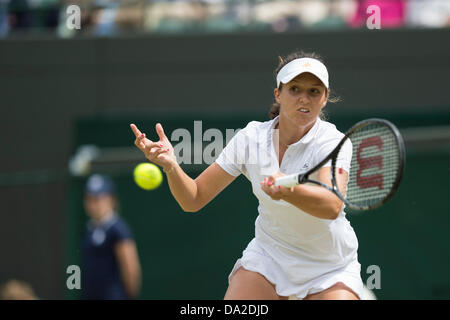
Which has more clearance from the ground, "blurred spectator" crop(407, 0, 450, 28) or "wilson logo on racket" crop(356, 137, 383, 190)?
"blurred spectator" crop(407, 0, 450, 28)

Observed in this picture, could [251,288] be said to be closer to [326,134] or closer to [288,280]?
[288,280]

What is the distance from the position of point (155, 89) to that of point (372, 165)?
20.2ft

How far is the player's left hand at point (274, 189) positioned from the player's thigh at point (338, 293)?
540 mm

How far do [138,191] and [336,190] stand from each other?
478 centimetres

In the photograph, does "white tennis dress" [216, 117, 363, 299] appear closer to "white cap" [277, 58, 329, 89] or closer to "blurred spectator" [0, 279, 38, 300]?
"white cap" [277, 58, 329, 89]

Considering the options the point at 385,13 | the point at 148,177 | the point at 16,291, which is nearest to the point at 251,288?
the point at 148,177

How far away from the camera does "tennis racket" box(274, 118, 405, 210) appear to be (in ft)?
10.9

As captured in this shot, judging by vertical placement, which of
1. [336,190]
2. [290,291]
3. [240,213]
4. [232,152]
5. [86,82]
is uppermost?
[86,82]

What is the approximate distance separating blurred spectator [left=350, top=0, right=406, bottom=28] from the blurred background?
0.7 inches

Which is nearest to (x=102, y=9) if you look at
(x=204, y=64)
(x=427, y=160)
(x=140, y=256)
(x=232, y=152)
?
(x=204, y=64)

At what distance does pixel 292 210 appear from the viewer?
3562 mm

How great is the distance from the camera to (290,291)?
362 centimetres

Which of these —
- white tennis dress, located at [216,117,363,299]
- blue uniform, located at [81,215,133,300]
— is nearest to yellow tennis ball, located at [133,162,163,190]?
white tennis dress, located at [216,117,363,299]

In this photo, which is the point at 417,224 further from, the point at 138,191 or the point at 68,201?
the point at 68,201
